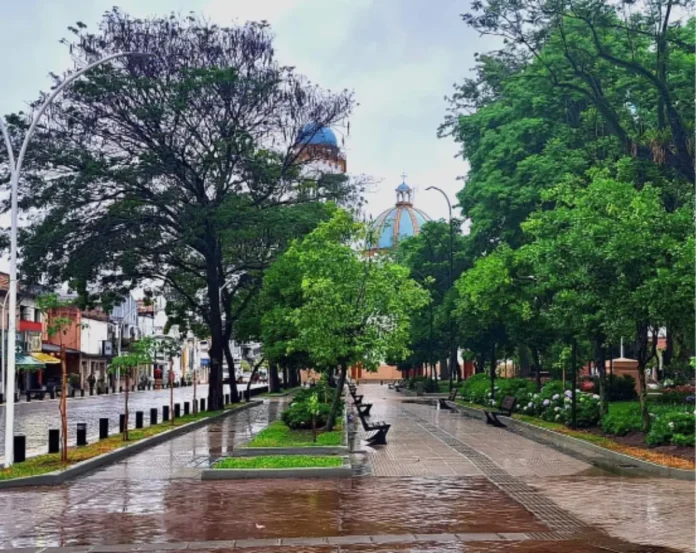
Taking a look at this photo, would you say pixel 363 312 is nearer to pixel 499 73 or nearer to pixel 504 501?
pixel 504 501

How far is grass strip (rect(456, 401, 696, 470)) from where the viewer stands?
1656 centimetres

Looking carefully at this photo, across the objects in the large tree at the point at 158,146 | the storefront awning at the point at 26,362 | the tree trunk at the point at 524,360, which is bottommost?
the tree trunk at the point at 524,360

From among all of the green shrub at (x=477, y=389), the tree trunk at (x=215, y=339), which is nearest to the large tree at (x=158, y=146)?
the tree trunk at (x=215, y=339)

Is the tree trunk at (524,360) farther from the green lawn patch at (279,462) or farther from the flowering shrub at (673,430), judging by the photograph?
the green lawn patch at (279,462)

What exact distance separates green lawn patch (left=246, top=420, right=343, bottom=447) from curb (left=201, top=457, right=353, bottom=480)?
11.3ft

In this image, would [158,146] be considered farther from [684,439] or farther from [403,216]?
[403,216]

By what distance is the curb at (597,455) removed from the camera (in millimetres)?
15988

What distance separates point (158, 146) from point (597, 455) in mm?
21011

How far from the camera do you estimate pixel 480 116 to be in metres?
44.2

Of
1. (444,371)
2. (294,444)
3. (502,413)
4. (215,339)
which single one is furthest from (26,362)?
(444,371)

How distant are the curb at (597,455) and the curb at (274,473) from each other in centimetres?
515

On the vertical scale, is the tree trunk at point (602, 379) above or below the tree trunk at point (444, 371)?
above

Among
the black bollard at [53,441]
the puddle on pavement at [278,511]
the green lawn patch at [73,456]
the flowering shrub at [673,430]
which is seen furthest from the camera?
the black bollard at [53,441]

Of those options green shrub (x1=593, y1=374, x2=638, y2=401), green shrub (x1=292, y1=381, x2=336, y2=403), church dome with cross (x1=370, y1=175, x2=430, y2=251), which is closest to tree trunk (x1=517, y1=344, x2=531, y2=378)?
green shrub (x1=593, y1=374, x2=638, y2=401)
